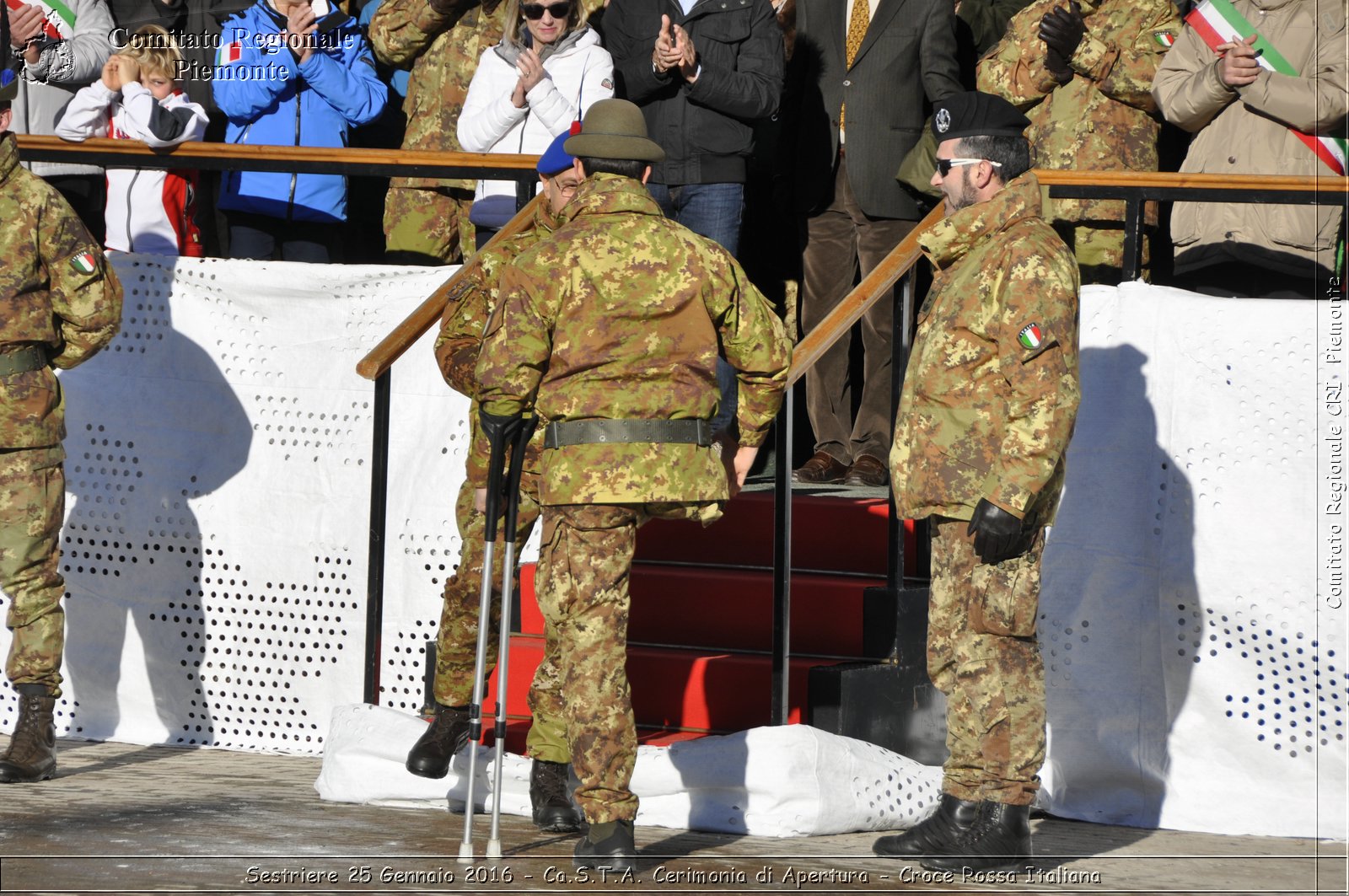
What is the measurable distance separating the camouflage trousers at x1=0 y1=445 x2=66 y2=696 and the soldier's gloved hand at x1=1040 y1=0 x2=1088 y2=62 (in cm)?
423

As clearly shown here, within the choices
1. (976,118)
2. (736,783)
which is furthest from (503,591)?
(976,118)

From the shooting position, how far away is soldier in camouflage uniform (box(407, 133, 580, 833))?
5.99m

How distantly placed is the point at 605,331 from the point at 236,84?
385 cm

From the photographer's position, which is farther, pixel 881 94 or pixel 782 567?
pixel 881 94

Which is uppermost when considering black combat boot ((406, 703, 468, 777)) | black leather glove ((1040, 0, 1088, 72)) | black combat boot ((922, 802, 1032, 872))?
black leather glove ((1040, 0, 1088, 72))

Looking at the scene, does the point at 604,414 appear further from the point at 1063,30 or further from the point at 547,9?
the point at 1063,30

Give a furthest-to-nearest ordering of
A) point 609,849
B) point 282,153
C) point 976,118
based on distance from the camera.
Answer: point 282,153 → point 976,118 → point 609,849

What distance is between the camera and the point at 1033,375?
5426 mm

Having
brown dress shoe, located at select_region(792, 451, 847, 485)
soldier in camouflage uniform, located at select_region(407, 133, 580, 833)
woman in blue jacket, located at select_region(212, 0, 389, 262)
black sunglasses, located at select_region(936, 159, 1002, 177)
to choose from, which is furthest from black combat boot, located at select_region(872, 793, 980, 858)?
woman in blue jacket, located at select_region(212, 0, 389, 262)

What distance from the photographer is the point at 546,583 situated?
17.7 feet

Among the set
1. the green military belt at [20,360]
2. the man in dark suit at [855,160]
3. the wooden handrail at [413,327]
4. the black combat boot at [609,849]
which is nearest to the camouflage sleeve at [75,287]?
the green military belt at [20,360]

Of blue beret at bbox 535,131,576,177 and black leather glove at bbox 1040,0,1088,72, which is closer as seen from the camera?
blue beret at bbox 535,131,576,177

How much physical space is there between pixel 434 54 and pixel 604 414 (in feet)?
11.7

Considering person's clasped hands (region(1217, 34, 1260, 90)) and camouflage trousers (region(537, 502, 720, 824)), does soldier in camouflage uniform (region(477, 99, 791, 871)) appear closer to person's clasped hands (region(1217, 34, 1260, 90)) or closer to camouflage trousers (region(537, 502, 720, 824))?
camouflage trousers (region(537, 502, 720, 824))
